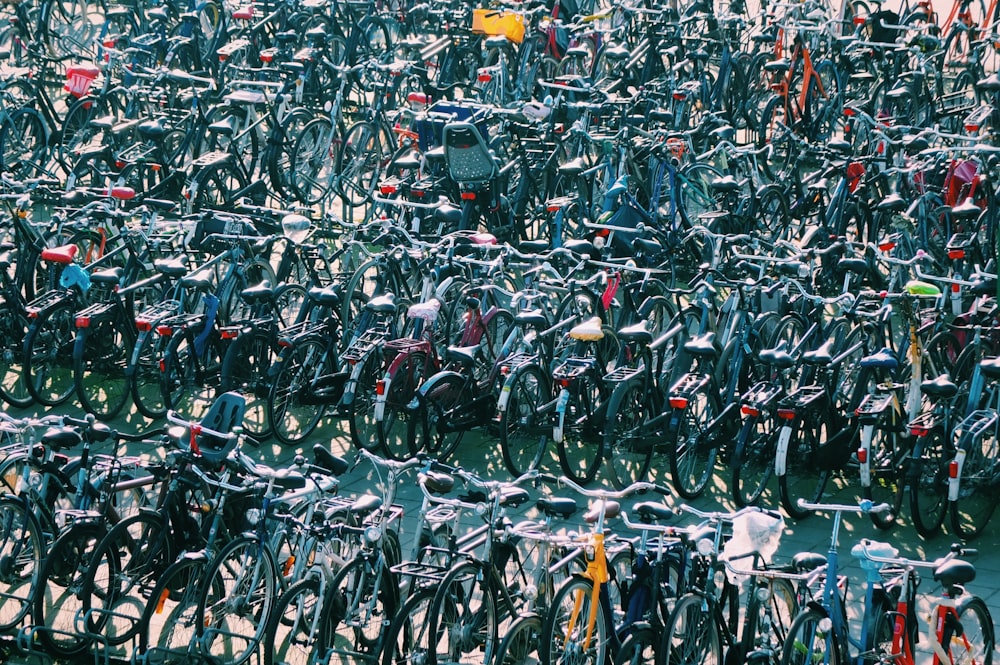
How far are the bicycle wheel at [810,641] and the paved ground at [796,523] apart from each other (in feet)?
5.83

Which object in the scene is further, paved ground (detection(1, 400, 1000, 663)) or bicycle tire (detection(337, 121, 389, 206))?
bicycle tire (detection(337, 121, 389, 206))

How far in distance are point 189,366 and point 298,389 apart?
826mm

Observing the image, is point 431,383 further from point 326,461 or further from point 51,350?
point 51,350

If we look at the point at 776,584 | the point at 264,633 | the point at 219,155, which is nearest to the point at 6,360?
the point at 219,155

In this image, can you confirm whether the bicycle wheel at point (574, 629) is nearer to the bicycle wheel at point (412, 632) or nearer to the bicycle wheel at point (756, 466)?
the bicycle wheel at point (412, 632)

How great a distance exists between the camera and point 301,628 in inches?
340

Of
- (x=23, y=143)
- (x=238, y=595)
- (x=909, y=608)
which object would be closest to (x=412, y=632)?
(x=238, y=595)

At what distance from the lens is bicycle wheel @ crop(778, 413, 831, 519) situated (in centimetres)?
1073

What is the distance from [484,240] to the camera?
12500 mm

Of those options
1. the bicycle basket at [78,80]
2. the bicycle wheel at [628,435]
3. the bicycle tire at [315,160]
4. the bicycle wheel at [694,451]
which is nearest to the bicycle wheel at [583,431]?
the bicycle wheel at [628,435]

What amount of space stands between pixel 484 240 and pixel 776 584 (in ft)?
15.4

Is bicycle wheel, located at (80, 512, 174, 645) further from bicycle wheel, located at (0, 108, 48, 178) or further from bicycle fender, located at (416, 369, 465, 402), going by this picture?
bicycle wheel, located at (0, 108, 48, 178)

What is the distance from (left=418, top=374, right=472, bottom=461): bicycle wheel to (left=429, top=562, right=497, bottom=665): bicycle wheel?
2.70 metres

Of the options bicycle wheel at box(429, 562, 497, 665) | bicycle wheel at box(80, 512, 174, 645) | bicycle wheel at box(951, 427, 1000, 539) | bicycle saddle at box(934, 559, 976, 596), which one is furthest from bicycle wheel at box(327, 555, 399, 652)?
bicycle wheel at box(951, 427, 1000, 539)
